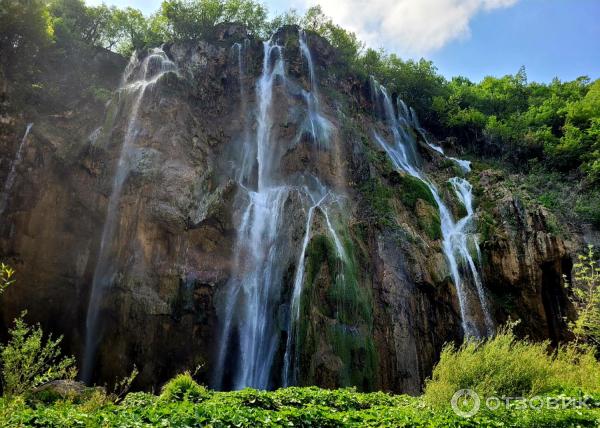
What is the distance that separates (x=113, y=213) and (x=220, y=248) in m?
5.41

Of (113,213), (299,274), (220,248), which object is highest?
(113,213)

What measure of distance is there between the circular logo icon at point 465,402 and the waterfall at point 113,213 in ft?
50.4

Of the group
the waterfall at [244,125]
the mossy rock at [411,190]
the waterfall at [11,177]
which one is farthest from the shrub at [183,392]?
the mossy rock at [411,190]

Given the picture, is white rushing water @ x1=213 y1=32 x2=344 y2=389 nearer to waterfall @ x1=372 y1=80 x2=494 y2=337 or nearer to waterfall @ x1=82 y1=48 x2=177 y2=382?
waterfall @ x1=82 y1=48 x2=177 y2=382

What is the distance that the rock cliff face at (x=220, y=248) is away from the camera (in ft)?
57.5

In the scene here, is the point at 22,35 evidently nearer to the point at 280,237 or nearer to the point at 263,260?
the point at 280,237

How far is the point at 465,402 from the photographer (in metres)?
8.34

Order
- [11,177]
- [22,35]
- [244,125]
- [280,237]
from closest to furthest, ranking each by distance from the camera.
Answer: [11,177]
[280,237]
[22,35]
[244,125]

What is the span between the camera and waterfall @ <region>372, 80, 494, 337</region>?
1950 cm

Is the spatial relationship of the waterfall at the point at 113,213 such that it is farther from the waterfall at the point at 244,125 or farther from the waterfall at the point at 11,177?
the waterfall at the point at 244,125

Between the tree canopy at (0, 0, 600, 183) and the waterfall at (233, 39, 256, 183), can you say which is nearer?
the waterfall at (233, 39, 256, 183)

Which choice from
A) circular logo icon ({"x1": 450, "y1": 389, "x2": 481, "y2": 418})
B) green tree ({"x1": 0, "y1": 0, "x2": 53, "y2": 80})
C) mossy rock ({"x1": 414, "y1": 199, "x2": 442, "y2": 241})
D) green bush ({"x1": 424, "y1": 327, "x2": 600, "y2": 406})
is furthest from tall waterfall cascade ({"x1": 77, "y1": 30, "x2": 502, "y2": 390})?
circular logo icon ({"x1": 450, "y1": 389, "x2": 481, "y2": 418})

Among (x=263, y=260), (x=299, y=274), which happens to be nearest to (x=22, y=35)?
(x=263, y=260)

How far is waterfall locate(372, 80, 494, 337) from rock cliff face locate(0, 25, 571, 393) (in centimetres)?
54
